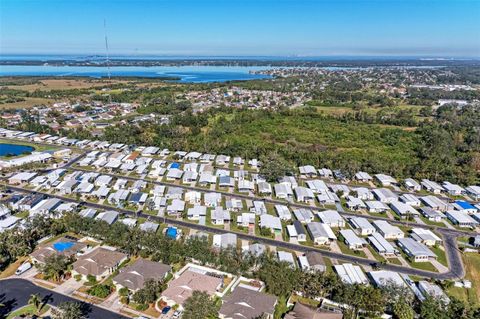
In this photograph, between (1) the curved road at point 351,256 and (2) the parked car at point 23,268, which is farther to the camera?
(1) the curved road at point 351,256

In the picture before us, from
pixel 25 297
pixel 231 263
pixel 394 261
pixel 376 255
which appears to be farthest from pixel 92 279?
pixel 394 261

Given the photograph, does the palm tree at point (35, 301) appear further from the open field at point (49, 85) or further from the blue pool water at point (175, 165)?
the open field at point (49, 85)

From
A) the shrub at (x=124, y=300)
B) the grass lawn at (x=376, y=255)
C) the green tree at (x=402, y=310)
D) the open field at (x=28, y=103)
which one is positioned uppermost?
the open field at (x=28, y=103)

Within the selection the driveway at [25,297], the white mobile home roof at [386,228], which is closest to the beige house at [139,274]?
the driveway at [25,297]

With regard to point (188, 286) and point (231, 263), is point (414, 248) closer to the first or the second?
point (231, 263)

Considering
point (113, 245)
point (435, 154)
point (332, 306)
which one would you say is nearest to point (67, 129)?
point (113, 245)
